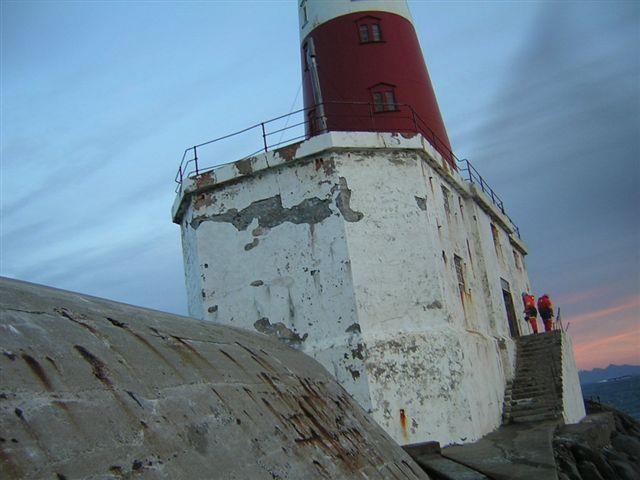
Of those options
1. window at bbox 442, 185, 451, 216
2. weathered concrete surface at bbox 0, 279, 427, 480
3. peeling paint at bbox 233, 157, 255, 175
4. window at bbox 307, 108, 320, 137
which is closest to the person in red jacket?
window at bbox 442, 185, 451, 216

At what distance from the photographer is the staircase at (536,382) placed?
13.3 meters

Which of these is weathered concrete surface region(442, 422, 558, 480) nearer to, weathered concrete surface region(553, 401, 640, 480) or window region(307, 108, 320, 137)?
weathered concrete surface region(553, 401, 640, 480)

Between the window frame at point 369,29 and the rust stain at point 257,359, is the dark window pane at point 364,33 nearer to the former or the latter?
the window frame at point 369,29

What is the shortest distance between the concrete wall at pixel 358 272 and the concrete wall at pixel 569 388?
180 centimetres

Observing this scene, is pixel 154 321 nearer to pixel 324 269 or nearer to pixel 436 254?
pixel 324 269

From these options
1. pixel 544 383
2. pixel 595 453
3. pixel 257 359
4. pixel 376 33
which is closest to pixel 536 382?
pixel 544 383

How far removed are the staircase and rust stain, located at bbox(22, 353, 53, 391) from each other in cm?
1181

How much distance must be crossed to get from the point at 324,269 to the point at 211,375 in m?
7.73

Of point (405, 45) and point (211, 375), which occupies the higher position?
point (405, 45)

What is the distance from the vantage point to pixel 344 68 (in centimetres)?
1463

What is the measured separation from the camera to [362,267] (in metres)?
11.5

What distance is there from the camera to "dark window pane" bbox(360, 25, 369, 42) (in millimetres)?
14925

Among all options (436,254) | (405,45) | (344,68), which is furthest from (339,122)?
(436,254)

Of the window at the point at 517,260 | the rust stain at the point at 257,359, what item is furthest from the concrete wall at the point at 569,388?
the rust stain at the point at 257,359
